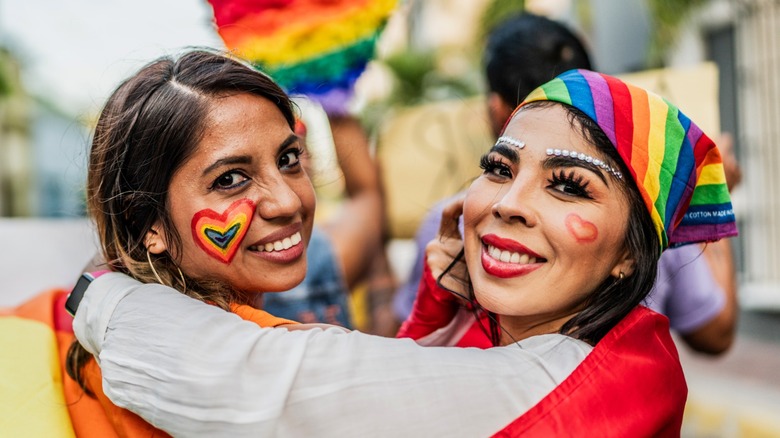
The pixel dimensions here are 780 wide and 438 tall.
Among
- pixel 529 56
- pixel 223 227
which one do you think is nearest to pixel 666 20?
pixel 529 56

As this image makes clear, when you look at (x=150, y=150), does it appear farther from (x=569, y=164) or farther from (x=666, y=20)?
(x=666, y=20)

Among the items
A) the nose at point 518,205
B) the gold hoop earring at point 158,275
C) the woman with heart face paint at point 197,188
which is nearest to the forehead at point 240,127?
the woman with heart face paint at point 197,188

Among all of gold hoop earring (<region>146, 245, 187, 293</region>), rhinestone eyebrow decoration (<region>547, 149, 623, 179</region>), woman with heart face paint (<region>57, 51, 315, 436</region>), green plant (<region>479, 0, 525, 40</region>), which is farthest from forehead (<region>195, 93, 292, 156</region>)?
green plant (<region>479, 0, 525, 40</region>)

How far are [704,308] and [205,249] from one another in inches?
72.2

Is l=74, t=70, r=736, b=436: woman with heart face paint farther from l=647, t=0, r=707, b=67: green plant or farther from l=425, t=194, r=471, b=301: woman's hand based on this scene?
l=647, t=0, r=707, b=67: green plant

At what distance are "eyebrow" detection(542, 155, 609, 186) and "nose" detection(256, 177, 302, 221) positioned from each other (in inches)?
21.1

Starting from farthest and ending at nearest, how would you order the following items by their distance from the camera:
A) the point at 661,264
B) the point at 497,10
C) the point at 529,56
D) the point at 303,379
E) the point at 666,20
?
1. the point at 497,10
2. the point at 666,20
3. the point at 529,56
4. the point at 661,264
5. the point at 303,379

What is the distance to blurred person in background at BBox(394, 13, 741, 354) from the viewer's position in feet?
8.32

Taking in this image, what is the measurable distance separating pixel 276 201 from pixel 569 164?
0.60 m

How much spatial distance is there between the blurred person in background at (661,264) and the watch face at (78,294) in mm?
1282

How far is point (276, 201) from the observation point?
62.9 inches

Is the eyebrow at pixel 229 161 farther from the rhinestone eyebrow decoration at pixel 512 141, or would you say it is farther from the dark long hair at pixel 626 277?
the dark long hair at pixel 626 277

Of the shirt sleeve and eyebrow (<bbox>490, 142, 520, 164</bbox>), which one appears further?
the shirt sleeve

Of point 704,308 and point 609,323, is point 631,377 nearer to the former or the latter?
point 609,323
